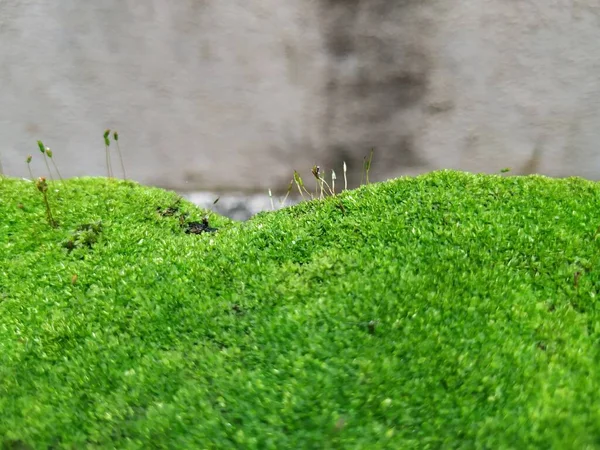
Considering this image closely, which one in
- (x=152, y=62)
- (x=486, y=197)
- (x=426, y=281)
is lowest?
(x=426, y=281)

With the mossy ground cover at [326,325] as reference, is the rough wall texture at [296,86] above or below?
above

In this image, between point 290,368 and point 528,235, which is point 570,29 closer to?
point 528,235

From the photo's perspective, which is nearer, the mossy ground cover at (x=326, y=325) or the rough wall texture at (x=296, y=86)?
the mossy ground cover at (x=326, y=325)

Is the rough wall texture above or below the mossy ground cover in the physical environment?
above

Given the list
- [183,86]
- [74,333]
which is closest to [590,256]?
[74,333]

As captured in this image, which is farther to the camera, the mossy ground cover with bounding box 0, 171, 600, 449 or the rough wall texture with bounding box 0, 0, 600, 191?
the rough wall texture with bounding box 0, 0, 600, 191
